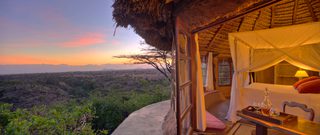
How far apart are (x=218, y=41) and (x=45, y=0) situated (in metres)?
5.06

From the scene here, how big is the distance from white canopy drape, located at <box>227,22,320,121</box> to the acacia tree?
3.78 metres

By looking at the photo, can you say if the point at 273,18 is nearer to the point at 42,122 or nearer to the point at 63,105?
the point at 42,122

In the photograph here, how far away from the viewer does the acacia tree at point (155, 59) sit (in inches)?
304

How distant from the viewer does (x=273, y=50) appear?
3.95 m

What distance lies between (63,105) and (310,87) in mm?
6246

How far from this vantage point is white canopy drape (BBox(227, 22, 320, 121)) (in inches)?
129

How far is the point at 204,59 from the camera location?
6992mm

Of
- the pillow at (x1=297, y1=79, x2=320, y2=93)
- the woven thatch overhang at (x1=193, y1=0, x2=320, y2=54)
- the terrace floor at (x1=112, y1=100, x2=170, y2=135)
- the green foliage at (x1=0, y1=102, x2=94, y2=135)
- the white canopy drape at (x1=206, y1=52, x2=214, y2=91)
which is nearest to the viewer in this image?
the green foliage at (x1=0, y1=102, x2=94, y2=135)

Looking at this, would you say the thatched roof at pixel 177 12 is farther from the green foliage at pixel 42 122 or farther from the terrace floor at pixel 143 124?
the green foliage at pixel 42 122

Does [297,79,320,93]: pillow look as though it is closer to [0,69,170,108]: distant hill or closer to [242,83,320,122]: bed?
[242,83,320,122]: bed

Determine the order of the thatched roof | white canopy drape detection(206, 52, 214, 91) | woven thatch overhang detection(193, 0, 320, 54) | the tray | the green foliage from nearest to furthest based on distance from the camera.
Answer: the thatched roof → the tray → the green foliage → woven thatch overhang detection(193, 0, 320, 54) → white canopy drape detection(206, 52, 214, 91)

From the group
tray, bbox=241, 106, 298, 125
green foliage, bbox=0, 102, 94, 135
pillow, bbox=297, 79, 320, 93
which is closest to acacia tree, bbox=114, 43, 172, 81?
green foliage, bbox=0, 102, 94, 135

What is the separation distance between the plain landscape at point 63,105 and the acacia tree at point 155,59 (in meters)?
1.21

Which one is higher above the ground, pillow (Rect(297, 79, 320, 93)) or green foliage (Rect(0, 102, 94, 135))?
pillow (Rect(297, 79, 320, 93))
